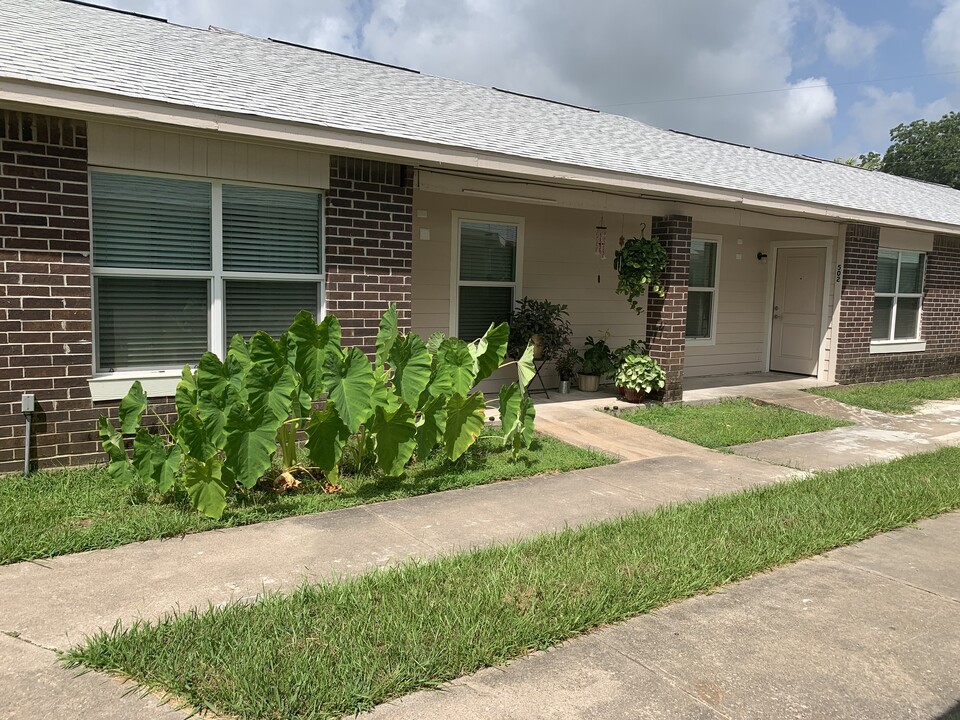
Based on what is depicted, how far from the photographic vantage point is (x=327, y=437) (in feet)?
17.5

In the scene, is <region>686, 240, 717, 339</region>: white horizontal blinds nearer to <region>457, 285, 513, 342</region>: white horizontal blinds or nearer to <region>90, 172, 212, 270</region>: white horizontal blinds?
<region>457, 285, 513, 342</region>: white horizontal blinds

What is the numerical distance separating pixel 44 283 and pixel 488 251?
216 inches

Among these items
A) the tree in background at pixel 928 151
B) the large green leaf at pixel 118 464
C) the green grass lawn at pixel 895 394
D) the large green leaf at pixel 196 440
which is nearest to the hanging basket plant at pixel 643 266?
the green grass lawn at pixel 895 394

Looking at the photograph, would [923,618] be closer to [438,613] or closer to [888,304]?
[438,613]

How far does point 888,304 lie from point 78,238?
503 inches

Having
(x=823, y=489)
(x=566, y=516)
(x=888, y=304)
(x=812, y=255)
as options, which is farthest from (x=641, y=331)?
(x=566, y=516)

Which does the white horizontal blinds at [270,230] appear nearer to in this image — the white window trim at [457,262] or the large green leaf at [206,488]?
the large green leaf at [206,488]

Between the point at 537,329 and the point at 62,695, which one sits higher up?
the point at 537,329

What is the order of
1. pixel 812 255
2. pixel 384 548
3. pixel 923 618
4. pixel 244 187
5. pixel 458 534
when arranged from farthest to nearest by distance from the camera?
1. pixel 812 255
2. pixel 244 187
3. pixel 458 534
4. pixel 384 548
5. pixel 923 618

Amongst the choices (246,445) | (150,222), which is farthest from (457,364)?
(150,222)

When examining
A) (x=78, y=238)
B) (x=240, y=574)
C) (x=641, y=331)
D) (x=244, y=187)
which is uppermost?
(x=244, y=187)

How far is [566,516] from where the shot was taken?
5.32 metres

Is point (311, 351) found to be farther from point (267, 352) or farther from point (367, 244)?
point (367, 244)

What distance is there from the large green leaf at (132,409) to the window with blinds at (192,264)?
0.84 metres
